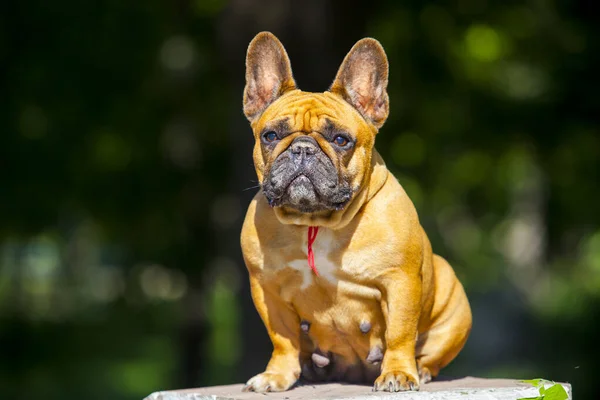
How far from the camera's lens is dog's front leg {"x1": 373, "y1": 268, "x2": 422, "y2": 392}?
200 inches

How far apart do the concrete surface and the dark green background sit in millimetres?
5697

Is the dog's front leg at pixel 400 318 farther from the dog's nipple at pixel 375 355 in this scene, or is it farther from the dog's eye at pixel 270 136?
the dog's eye at pixel 270 136

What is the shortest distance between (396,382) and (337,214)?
37.1 inches

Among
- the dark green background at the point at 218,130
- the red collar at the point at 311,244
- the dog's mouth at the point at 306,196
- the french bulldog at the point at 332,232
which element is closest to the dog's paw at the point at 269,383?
the french bulldog at the point at 332,232

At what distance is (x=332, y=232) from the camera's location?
508 cm

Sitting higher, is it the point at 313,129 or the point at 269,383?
the point at 313,129

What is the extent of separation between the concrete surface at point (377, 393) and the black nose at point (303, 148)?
4.13ft

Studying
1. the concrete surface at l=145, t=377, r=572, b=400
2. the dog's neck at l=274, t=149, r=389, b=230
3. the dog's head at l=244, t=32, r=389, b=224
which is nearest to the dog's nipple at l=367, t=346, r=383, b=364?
the concrete surface at l=145, t=377, r=572, b=400

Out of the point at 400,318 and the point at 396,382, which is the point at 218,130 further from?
the point at 396,382

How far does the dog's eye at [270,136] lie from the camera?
16.4ft

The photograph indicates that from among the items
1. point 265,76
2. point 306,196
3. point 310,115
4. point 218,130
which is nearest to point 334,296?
point 306,196

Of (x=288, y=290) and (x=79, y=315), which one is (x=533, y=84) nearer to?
(x=288, y=290)

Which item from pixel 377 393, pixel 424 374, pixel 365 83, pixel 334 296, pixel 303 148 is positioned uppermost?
pixel 365 83

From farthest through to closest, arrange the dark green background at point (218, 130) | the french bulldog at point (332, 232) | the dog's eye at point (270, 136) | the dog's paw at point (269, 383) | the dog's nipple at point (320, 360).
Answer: the dark green background at point (218, 130) → the dog's nipple at point (320, 360) → the dog's paw at point (269, 383) → the dog's eye at point (270, 136) → the french bulldog at point (332, 232)
